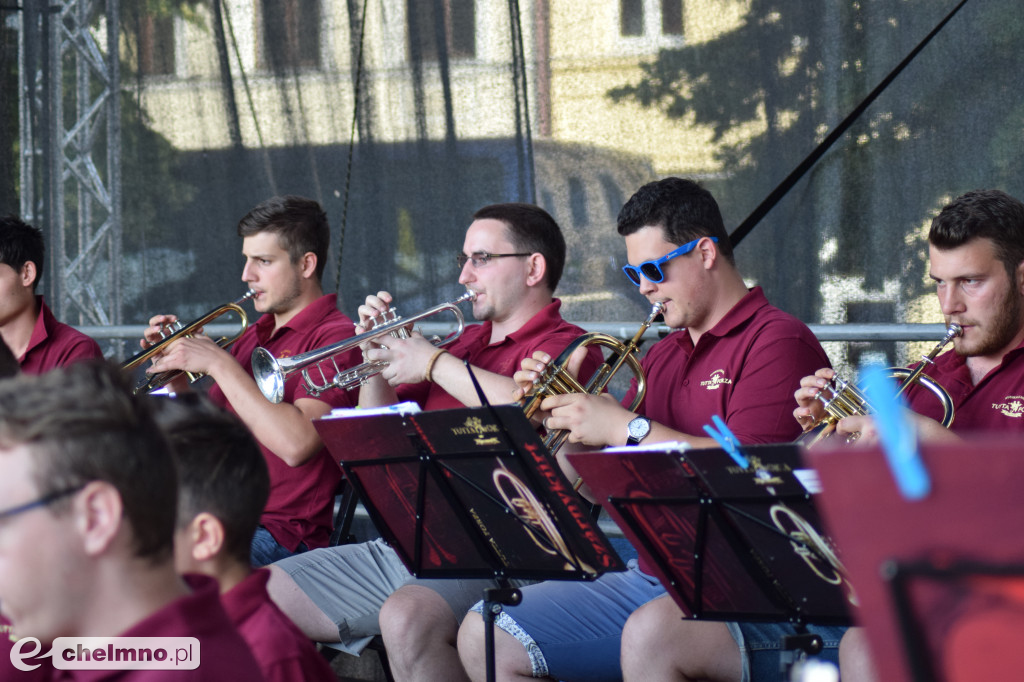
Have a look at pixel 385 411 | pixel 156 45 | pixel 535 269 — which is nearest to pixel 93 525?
pixel 385 411

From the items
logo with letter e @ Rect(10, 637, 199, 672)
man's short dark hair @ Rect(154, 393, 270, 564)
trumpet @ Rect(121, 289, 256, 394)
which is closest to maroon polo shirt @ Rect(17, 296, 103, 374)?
trumpet @ Rect(121, 289, 256, 394)

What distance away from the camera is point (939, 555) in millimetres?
820

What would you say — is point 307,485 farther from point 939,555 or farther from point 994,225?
point 939,555

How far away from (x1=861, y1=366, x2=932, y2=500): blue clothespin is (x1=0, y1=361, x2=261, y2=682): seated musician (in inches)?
35.3

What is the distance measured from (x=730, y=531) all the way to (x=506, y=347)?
5.48 feet

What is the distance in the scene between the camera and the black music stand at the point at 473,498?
239cm

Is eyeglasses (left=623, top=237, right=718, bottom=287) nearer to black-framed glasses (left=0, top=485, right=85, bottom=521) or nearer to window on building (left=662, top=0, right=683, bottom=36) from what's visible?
window on building (left=662, top=0, right=683, bottom=36)

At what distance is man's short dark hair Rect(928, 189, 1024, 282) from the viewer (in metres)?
2.83

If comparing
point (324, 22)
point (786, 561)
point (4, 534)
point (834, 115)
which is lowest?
point (786, 561)

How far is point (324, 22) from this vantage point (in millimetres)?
5328

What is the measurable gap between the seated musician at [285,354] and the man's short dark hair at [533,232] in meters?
0.66

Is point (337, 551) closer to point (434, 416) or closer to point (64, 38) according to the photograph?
point (434, 416)

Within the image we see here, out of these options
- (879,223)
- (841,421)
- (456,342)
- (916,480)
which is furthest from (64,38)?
(916,480)

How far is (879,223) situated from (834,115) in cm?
45
